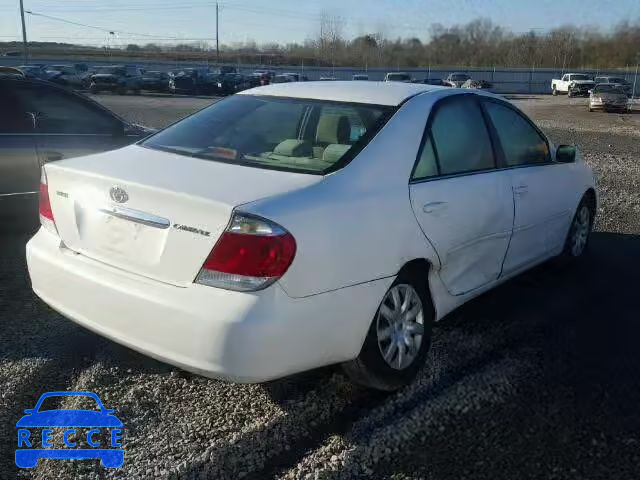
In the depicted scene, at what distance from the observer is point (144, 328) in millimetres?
2773

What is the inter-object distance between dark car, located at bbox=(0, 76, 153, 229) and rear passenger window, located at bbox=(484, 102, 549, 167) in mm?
3001

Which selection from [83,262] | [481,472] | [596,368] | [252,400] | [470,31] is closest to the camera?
[481,472]

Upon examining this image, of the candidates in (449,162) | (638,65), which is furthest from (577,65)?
(449,162)


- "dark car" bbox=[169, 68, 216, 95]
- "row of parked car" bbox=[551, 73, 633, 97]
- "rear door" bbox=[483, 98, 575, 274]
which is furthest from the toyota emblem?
"row of parked car" bbox=[551, 73, 633, 97]

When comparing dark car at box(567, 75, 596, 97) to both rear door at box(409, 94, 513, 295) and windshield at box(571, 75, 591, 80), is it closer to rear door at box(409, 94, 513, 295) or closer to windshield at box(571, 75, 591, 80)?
windshield at box(571, 75, 591, 80)

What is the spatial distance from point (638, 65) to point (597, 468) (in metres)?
59.6

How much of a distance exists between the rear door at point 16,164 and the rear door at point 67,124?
8 cm

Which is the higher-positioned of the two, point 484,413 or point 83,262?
point 83,262

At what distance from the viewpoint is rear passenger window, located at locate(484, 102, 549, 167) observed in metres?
4.36

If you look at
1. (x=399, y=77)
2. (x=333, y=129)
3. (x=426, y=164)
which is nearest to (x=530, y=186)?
(x=426, y=164)

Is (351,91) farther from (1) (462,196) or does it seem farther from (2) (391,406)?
(2) (391,406)

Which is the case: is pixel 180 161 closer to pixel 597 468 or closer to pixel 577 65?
pixel 597 468

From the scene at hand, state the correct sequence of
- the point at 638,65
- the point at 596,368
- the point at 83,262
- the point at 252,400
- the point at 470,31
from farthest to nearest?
1. the point at 470,31
2. the point at 638,65
3. the point at 596,368
4. the point at 252,400
5. the point at 83,262

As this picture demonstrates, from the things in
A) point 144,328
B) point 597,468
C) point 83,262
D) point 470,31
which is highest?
point 470,31
